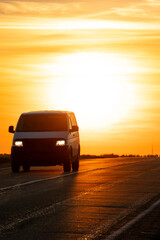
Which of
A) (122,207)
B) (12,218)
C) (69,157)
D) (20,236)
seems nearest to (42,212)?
(12,218)

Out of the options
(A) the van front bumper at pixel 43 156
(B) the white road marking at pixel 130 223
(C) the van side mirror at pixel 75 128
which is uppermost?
(C) the van side mirror at pixel 75 128

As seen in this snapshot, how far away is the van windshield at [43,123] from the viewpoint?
80.3ft

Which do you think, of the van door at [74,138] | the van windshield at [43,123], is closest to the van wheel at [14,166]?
the van windshield at [43,123]

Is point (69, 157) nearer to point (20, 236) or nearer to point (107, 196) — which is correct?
point (107, 196)

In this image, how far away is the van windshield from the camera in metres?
24.5

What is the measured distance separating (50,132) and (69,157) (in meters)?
1.24

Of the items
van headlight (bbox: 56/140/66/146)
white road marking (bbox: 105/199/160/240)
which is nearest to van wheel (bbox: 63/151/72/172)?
van headlight (bbox: 56/140/66/146)

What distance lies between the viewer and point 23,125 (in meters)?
24.9

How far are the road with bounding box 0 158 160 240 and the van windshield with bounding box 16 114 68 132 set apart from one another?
3.62 metres

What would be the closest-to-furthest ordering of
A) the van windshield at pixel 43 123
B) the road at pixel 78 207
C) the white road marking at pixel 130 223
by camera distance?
the white road marking at pixel 130 223
the road at pixel 78 207
the van windshield at pixel 43 123

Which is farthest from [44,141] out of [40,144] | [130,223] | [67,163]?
[130,223]

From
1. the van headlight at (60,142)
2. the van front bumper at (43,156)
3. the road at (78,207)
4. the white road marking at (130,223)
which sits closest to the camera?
the white road marking at (130,223)

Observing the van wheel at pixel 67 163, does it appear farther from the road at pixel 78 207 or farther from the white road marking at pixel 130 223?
the white road marking at pixel 130 223

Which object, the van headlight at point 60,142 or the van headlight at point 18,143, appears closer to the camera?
the van headlight at point 60,142
